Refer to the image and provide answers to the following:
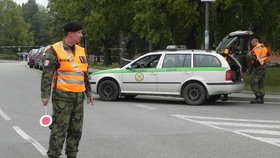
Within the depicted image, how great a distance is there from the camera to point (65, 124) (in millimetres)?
6578

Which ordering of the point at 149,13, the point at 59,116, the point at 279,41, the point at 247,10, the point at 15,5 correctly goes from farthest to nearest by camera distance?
1. the point at 15,5
2. the point at 279,41
3. the point at 247,10
4. the point at 149,13
5. the point at 59,116

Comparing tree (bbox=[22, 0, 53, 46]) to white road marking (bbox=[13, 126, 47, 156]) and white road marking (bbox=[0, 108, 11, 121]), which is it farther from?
white road marking (bbox=[13, 126, 47, 156])

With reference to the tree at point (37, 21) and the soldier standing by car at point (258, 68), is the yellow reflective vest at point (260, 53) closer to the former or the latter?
the soldier standing by car at point (258, 68)

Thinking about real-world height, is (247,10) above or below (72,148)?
above

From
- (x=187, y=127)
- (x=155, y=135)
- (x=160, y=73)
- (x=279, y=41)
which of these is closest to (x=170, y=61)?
(x=160, y=73)

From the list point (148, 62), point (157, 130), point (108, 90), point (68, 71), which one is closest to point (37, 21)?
point (108, 90)

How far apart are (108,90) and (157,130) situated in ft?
20.5

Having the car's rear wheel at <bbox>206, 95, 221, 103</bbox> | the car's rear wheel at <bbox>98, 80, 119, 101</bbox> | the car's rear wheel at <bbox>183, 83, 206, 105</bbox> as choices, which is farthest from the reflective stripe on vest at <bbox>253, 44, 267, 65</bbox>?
→ the car's rear wheel at <bbox>98, 80, 119, 101</bbox>

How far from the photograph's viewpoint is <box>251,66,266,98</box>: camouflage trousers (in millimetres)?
16047

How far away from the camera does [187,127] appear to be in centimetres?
1095

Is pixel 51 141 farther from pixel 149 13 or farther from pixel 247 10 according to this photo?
pixel 247 10

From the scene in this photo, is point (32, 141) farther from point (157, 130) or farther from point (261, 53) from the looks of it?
point (261, 53)

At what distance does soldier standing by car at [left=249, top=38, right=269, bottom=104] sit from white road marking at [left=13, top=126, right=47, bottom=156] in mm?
8043

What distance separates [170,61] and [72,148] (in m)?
9.29
